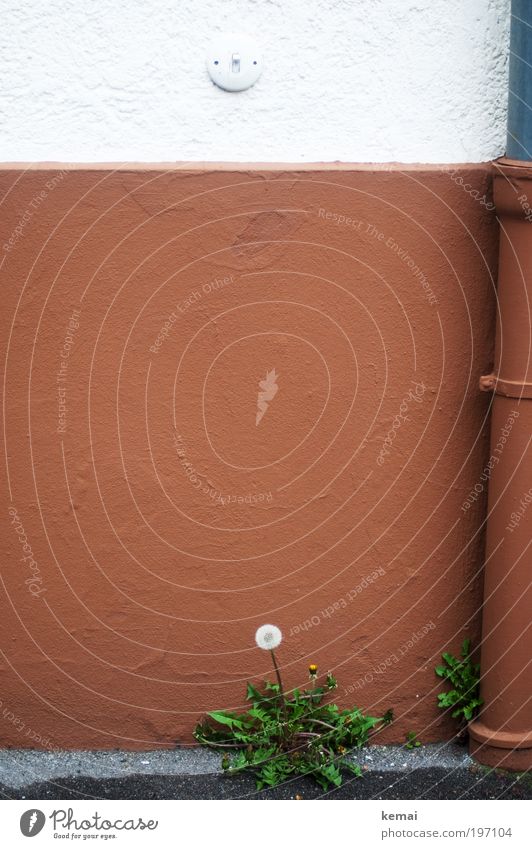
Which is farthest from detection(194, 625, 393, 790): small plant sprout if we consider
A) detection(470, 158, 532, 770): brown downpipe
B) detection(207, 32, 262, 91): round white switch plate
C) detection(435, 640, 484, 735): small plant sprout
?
detection(207, 32, 262, 91): round white switch plate

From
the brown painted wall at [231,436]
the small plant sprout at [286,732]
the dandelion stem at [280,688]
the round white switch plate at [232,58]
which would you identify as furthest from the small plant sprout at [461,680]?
the round white switch plate at [232,58]

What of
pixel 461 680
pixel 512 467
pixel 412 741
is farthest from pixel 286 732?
pixel 512 467

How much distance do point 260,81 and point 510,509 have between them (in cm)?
150

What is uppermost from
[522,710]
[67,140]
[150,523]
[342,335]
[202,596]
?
[67,140]

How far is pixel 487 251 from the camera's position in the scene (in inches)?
131

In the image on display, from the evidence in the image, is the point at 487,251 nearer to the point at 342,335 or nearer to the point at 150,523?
the point at 342,335

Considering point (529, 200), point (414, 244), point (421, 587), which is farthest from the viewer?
point (421, 587)

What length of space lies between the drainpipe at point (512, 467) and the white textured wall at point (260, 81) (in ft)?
0.63

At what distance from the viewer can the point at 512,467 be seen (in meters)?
3.29

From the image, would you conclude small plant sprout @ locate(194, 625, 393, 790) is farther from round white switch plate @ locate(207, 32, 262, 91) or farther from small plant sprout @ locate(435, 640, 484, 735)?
round white switch plate @ locate(207, 32, 262, 91)

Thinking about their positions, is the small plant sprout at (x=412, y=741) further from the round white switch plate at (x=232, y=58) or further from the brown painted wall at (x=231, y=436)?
the round white switch plate at (x=232, y=58)

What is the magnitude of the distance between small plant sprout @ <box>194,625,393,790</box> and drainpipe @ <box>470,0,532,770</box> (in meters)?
0.41

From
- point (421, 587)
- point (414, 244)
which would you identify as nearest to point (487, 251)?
point (414, 244)

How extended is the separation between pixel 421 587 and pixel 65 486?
3.95 feet
